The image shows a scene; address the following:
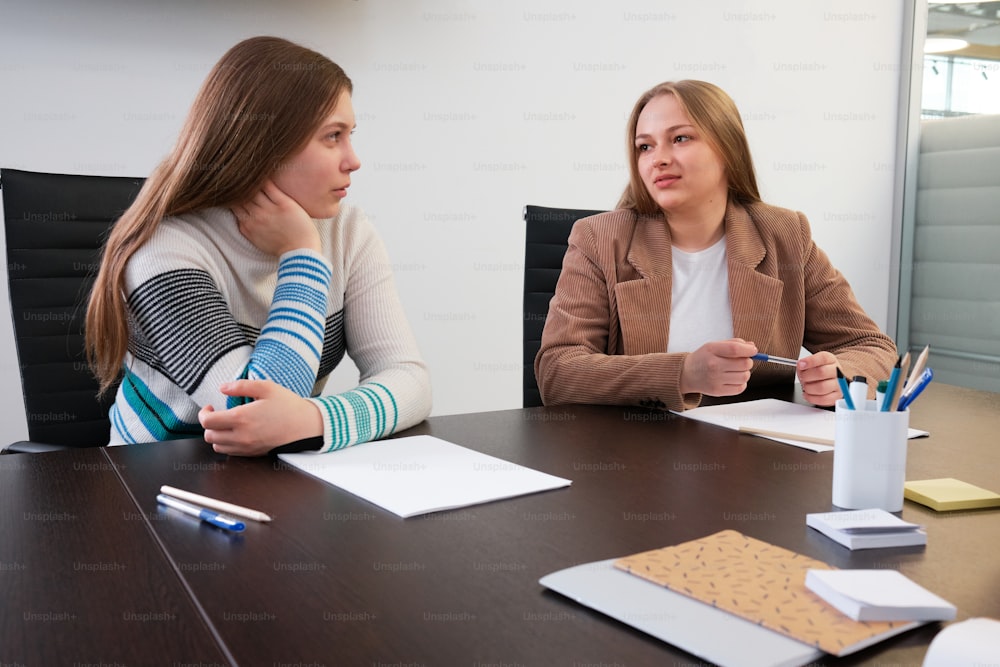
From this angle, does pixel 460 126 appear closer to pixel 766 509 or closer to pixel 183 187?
pixel 183 187

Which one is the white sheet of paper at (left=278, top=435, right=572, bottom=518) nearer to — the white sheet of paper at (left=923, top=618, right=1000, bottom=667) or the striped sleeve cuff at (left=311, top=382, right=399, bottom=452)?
the striped sleeve cuff at (left=311, top=382, right=399, bottom=452)

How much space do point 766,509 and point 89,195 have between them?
4.55ft

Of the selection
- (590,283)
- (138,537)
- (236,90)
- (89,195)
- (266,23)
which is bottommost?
(138,537)

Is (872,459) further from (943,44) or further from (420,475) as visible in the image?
(943,44)

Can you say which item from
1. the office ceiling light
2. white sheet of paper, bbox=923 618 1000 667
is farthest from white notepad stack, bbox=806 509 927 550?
the office ceiling light

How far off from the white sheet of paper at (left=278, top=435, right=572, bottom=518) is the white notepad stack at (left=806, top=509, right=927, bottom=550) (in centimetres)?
29

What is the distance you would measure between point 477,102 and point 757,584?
2.80 metres

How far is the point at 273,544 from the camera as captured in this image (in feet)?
2.67

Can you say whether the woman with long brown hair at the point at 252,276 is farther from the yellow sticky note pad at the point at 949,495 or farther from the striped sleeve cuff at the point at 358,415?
the yellow sticky note pad at the point at 949,495

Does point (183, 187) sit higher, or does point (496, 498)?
point (183, 187)

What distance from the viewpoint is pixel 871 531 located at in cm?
82

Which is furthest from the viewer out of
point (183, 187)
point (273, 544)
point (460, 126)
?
point (460, 126)

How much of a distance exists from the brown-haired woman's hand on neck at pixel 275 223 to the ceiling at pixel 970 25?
3.49 metres

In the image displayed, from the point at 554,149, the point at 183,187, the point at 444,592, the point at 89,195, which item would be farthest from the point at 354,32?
the point at 444,592
